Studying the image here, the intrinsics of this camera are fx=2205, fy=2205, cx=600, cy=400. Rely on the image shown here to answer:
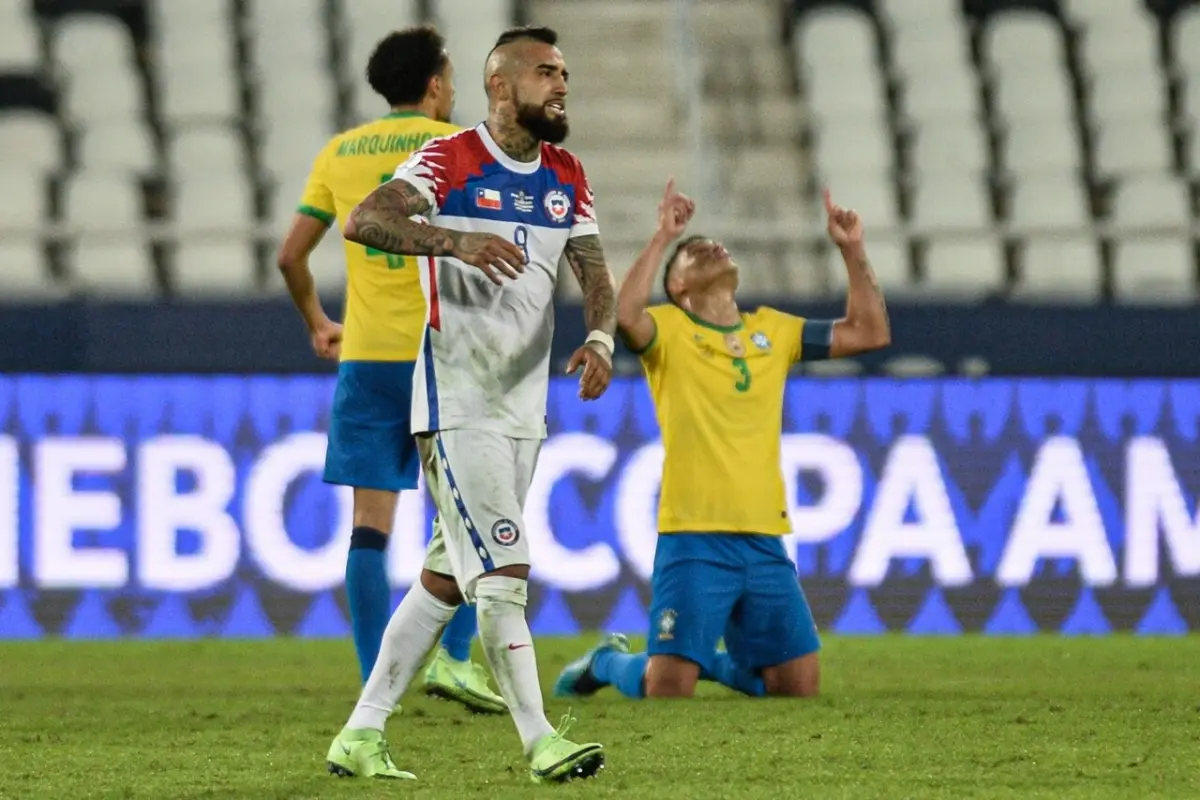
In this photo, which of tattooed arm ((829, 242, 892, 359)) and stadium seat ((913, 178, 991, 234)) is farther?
stadium seat ((913, 178, 991, 234))

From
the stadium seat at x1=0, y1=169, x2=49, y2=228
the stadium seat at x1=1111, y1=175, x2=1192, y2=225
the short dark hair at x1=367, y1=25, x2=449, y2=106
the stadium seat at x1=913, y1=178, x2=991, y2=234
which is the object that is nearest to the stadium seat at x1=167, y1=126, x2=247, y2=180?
the stadium seat at x1=0, y1=169, x2=49, y2=228

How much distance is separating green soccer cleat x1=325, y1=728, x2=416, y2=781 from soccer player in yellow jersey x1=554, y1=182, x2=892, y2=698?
1.99 metres

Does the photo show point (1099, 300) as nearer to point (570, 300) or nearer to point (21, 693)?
point (570, 300)

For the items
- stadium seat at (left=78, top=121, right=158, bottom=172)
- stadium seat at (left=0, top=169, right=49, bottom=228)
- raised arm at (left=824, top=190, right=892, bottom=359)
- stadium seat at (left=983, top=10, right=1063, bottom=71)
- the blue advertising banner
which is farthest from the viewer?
stadium seat at (left=983, top=10, right=1063, bottom=71)

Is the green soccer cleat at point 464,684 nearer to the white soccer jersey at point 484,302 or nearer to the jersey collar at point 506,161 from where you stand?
the white soccer jersey at point 484,302

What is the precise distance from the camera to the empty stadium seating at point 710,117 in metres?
11.7

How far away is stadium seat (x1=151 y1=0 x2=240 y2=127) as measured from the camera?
12578mm

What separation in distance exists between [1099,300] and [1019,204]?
3.05 metres

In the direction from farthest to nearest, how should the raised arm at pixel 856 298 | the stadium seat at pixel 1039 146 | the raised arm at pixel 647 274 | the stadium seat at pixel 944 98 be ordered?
the stadium seat at pixel 944 98 < the stadium seat at pixel 1039 146 < the raised arm at pixel 856 298 < the raised arm at pixel 647 274

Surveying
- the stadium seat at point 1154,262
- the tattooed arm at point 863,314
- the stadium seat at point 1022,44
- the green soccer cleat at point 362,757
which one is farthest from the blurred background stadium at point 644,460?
the green soccer cleat at point 362,757

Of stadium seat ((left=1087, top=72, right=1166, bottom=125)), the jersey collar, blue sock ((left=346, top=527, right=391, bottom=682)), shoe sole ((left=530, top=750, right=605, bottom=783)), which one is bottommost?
shoe sole ((left=530, top=750, right=605, bottom=783))

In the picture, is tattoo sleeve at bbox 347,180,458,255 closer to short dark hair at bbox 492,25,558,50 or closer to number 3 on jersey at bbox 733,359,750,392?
short dark hair at bbox 492,25,558,50

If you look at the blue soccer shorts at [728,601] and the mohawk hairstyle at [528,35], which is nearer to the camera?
the mohawk hairstyle at [528,35]

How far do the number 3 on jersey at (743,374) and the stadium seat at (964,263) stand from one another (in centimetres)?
505
